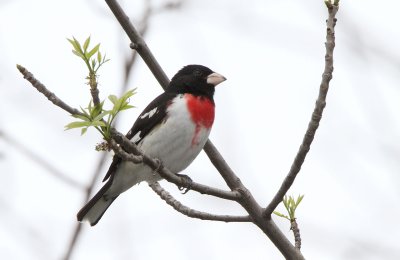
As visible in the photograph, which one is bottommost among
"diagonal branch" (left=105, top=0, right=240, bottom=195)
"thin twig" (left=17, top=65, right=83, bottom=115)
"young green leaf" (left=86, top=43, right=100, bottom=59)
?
"thin twig" (left=17, top=65, right=83, bottom=115)

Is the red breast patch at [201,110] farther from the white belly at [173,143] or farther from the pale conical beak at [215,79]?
the pale conical beak at [215,79]

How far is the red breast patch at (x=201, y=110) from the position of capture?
517 centimetres

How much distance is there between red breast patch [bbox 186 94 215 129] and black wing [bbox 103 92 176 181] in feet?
0.62

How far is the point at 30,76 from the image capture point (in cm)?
293

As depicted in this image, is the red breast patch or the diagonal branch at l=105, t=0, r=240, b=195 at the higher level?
the red breast patch

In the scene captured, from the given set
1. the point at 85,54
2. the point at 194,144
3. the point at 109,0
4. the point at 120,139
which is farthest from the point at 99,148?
the point at 194,144

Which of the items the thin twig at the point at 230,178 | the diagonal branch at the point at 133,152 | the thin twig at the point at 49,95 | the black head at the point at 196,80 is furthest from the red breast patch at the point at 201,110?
the thin twig at the point at 49,95

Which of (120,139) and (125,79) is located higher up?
(125,79)

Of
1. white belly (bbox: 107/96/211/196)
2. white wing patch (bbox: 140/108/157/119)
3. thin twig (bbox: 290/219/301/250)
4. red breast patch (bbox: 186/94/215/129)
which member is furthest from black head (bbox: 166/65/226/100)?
thin twig (bbox: 290/219/301/250)

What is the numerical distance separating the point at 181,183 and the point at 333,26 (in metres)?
1.33

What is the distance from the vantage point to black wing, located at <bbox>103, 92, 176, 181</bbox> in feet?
17.3

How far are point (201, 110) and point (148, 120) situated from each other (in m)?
0.46

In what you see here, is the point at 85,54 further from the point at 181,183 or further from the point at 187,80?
the point at 187,80

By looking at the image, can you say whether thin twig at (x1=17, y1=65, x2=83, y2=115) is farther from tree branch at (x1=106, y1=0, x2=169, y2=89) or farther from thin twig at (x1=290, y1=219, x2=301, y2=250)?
thin twig at (x1=290, y1=219, x2=301, y2=250)
